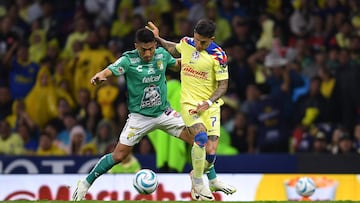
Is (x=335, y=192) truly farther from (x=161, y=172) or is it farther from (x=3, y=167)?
(x=3, y=167)

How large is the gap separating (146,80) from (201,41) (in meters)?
0.83

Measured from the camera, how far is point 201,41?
1462cm

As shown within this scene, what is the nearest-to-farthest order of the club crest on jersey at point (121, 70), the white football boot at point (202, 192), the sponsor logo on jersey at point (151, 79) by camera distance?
the white football boot at point (202, 192), the club crest on jersey at point (121, 70), the sponsor logo on jersey at point (151, 79)

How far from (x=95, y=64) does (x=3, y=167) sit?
321 centimetres

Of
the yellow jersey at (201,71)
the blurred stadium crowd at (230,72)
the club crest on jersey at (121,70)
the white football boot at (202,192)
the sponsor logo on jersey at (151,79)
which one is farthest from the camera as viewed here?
the blurred stadium crowd at (230,72)

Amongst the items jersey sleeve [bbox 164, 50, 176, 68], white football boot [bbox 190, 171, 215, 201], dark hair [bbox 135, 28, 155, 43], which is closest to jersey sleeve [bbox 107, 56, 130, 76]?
dark hair [bbox 135, 28, 155, 43]

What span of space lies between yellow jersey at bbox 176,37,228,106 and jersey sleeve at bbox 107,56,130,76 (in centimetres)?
72

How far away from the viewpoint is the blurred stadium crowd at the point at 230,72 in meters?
20.5

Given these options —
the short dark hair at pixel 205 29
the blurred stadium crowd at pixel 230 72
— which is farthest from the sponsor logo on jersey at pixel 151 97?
the blurred stadium crowd at pixel 230 72

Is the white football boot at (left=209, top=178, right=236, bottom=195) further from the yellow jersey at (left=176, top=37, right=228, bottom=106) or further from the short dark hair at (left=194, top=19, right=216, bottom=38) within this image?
the short dark hair at (left=194, top=19, right=216, bottom=38)

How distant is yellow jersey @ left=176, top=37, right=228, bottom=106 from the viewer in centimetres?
1466

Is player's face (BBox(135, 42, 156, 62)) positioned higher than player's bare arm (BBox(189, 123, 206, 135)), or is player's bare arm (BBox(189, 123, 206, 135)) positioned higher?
player's face (BBox(135, 42, 156, 62))

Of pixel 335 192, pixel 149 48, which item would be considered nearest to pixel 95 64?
pixel 335 192

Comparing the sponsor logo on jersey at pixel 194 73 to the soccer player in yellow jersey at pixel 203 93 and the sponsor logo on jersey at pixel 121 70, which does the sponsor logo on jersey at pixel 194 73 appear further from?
the sponsor logo on jersey at pixel 121 70
